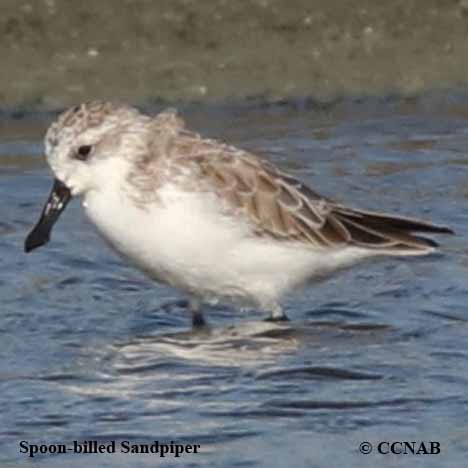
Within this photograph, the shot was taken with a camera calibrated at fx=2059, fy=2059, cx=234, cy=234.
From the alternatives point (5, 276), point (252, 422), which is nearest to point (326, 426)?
point (252, 422)

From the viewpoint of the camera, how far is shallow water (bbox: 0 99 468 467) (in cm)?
697

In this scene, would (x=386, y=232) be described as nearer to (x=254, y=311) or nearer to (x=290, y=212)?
(x=290, y=212)

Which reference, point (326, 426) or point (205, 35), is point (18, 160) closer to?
point (205, 35)

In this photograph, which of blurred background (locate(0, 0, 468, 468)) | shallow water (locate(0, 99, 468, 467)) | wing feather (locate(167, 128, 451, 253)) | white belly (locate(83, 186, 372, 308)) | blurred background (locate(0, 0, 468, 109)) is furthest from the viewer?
blurred background (locate(0, 0, 468, 109))

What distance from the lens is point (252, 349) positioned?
8055 mm

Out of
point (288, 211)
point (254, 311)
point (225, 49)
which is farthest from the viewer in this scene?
point (225, 49)

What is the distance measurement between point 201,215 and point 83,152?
20.7 inches

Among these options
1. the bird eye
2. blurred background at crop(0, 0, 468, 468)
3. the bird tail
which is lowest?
blurred background at crop(0, 0, 468, 468)

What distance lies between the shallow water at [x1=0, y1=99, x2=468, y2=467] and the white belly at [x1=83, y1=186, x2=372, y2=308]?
0.20 metres

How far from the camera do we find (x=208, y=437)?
22.9 ft

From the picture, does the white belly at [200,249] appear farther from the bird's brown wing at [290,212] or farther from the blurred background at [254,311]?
the blurred background at [254,311]

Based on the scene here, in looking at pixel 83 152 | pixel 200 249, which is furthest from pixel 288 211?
pixel 83 152

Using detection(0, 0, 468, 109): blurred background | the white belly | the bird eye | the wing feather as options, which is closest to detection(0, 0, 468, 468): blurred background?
detection(0, 0, 468, 109): blurred background

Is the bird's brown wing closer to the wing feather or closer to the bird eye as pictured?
Answer: the wing feather
